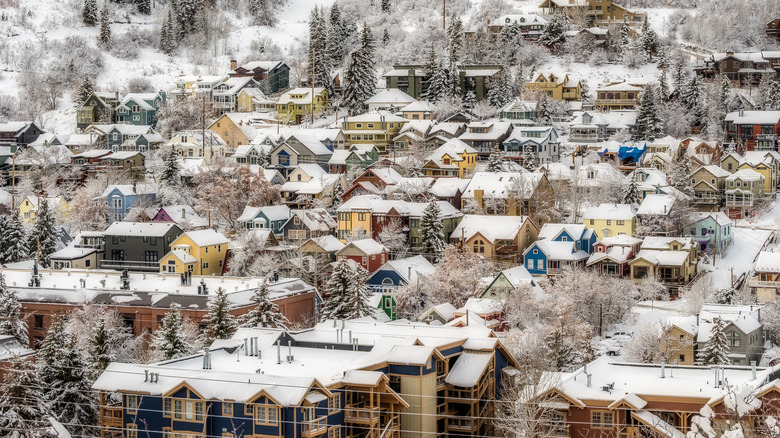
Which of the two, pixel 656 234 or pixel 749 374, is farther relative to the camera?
pixel 656 234

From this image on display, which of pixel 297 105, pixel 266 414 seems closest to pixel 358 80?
pixel 297 105

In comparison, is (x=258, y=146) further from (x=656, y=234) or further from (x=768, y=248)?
(x=768, y=248)

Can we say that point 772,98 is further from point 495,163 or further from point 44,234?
point 44,234

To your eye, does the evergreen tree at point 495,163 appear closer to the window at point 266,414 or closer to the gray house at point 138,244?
the gray house at point 138,244

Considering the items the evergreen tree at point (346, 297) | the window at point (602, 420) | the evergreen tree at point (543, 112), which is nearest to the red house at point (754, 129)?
the evergreen tree at point (543, 112)

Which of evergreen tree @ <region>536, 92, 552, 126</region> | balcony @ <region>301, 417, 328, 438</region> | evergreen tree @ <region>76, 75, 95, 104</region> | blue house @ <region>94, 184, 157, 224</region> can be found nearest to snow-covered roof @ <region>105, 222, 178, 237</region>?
blue house @ <region>94, 184, 157, 224</region>

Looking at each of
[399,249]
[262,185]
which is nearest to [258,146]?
[262,185]
